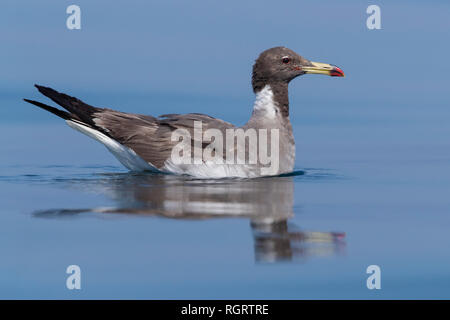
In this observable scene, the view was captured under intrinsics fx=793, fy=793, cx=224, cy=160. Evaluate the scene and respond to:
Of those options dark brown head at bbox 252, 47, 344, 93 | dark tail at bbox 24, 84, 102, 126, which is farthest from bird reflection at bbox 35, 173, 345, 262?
dark brown head at bbox 252, 47, 344, 93

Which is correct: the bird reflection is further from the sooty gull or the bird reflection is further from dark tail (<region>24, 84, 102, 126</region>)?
dark tail (<region>24, 84, 102, 126</region>)

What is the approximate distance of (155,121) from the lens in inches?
639

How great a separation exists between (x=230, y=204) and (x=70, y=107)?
556cm

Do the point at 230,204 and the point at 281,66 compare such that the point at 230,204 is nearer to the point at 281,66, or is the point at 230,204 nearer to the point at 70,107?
the point at 281,66

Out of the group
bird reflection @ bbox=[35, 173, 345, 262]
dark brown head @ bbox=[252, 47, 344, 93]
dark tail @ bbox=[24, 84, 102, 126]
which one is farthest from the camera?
dark tail @ bbox=[24, 84, 102, 126]

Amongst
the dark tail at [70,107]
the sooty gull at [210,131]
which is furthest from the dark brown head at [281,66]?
the dark tail at [70,107]

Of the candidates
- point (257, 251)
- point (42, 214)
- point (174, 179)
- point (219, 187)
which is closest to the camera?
point (257, 251)

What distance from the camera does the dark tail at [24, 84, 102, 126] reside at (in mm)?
15961

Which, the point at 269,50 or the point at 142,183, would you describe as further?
the point at 269,50

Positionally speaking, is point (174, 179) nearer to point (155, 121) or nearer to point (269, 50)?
point (155, 121)

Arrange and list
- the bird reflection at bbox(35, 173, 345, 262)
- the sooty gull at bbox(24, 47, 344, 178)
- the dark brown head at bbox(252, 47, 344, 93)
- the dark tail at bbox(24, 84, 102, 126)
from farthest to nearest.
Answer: the dark tail at bbox(24, 84, 102, 126) < the dark brown head at bbox(252, 47, 344, 93) < the sooty gull at bbox(24, 47, 344, 178) < the bird reflection at bbox(35, 173, 345, 262)

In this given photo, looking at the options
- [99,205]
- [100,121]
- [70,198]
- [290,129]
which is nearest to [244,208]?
[99,205]

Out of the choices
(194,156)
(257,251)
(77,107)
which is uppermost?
(77,107)

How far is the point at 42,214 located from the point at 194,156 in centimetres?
435
